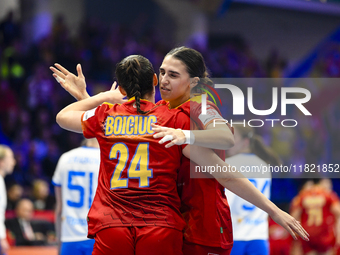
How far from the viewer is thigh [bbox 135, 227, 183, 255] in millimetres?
2080

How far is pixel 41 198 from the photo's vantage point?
899cm

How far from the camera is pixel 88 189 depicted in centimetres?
434

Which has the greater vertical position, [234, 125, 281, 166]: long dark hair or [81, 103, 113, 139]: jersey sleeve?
[234, 125, 281, 166]: long dark hair

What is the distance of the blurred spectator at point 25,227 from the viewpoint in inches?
307

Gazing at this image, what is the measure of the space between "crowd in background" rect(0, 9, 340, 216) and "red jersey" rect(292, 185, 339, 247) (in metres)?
2.49


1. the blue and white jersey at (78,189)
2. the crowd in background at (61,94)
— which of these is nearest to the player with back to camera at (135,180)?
the blue and white jersey at (78,189)

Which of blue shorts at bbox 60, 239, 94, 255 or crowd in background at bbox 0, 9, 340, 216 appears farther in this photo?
crowd in background at bbox 0, 9, 340, 216

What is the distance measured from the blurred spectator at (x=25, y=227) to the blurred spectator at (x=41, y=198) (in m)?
0.97

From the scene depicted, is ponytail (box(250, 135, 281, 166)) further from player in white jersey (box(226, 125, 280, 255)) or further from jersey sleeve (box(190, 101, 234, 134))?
jersey sleeve (box(190, 101, 234, 134))

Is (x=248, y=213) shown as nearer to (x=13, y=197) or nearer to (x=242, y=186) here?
(x=242, y=186)

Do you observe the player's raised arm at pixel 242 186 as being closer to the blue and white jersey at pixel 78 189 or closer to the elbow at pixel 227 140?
the elbow at pixel 227 140

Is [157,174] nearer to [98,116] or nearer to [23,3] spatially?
[98,116]

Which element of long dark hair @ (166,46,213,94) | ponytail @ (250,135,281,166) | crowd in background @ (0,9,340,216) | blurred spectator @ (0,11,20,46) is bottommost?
ponytail @ (250,135,281,166)

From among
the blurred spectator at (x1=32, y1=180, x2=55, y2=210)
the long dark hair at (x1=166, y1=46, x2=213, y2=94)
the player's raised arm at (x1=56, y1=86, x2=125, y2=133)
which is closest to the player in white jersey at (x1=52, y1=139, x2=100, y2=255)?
the player's raised arm at (x1=56, y1=86, x2=125, y2=133)
